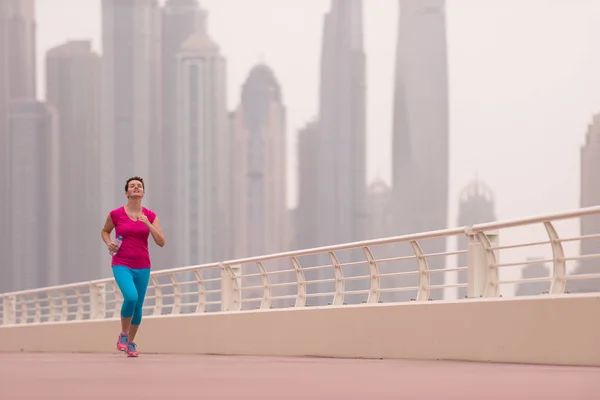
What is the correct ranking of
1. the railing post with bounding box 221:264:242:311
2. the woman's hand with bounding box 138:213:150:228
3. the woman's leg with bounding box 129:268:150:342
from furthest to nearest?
the railing post with bounding box 221:264:242:311 < the woman's leg with bounding box 129:268:150:342 < the woman's hand with bounding box 138:213:150:228

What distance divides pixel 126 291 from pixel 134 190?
1043mm

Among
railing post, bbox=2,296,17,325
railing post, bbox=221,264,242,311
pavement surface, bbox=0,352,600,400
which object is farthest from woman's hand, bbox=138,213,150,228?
railing post, bbox=2,296,17,325

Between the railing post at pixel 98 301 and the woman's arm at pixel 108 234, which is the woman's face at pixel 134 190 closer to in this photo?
the woman's arm at pixel 108 234

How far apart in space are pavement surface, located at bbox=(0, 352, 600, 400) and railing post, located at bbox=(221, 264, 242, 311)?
708 cm

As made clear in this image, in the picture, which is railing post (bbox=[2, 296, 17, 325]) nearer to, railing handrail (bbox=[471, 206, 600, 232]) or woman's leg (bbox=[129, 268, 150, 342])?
woman's leg (bbox=[129, 268, 150, 342])

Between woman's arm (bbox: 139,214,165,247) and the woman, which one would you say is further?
the woman

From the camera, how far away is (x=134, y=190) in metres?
12.7

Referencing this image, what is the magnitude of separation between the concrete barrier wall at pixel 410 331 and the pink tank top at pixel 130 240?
2182 millimetres

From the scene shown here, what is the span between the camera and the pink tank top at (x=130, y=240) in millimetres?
12852

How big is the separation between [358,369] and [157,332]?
9.88 meters

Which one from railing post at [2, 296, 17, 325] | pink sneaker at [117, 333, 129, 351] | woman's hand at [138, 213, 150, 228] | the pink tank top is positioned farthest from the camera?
railing post at [2, 296, 17, 325]

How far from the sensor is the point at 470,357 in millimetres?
10984

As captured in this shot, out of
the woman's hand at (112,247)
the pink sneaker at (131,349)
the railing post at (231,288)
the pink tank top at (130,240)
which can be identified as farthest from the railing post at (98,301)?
the woman's hand at (112,247)

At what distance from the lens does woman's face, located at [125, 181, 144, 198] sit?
1270 cm
